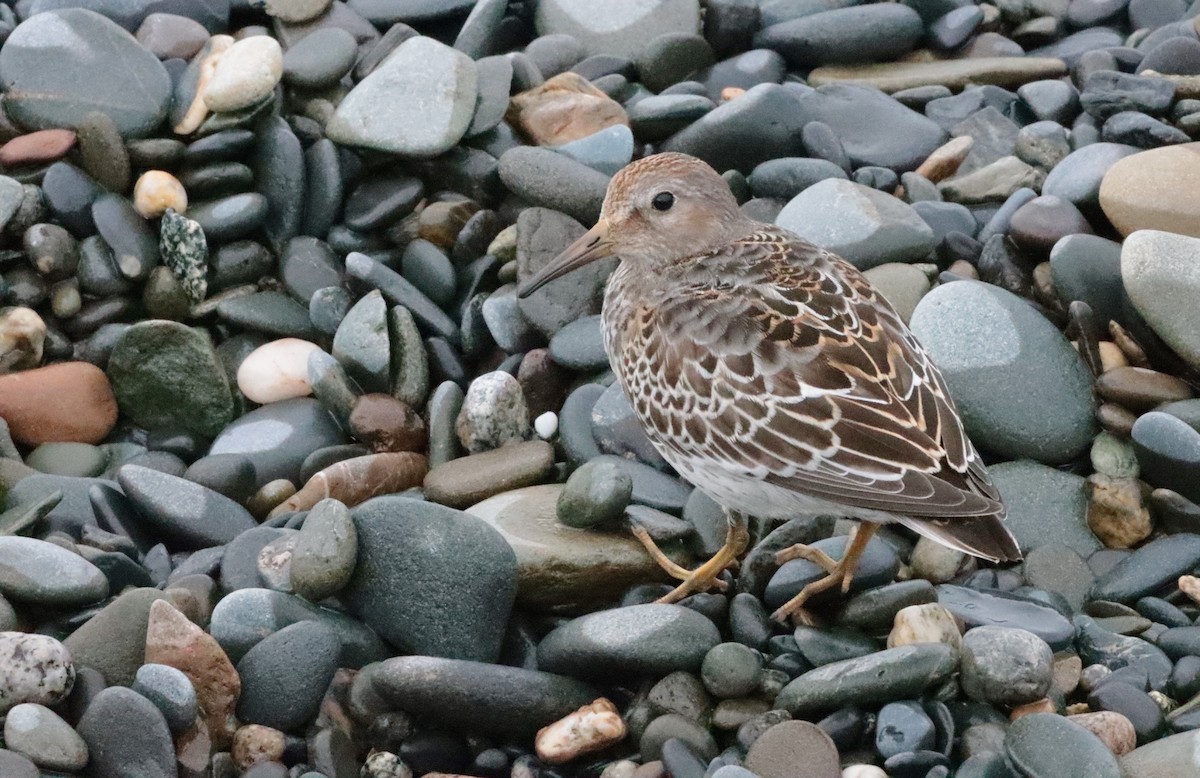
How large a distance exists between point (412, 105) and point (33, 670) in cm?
418

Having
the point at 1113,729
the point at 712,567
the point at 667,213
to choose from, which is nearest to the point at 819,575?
the point at 712,567

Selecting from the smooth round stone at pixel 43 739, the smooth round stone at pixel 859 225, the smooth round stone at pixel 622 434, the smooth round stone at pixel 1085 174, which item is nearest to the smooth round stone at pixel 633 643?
the smooth round stone at pixel 622 434

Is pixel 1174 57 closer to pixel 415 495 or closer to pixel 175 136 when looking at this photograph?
pixel 415 495

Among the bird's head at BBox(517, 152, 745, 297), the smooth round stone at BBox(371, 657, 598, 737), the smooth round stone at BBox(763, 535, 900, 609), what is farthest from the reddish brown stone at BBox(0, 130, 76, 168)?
the smooth round stone at BBox(763, 535, 900, 609)

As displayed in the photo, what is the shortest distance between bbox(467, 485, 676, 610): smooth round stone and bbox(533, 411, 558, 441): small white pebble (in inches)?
31.0

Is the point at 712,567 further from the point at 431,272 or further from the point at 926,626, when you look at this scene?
the point at 431,272

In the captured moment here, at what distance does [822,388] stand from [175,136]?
454cm

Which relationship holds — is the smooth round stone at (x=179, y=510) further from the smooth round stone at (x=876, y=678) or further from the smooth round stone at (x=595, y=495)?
the smooth round stone at (x=876, y=678)

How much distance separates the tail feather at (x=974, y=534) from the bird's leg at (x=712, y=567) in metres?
0.98

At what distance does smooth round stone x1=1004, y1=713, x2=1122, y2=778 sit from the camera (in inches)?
187

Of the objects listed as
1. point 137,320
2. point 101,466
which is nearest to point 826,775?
point 101,466

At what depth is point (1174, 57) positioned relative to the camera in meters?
8.55

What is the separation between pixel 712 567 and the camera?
6.14 meters

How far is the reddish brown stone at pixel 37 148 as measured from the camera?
7848 mm
